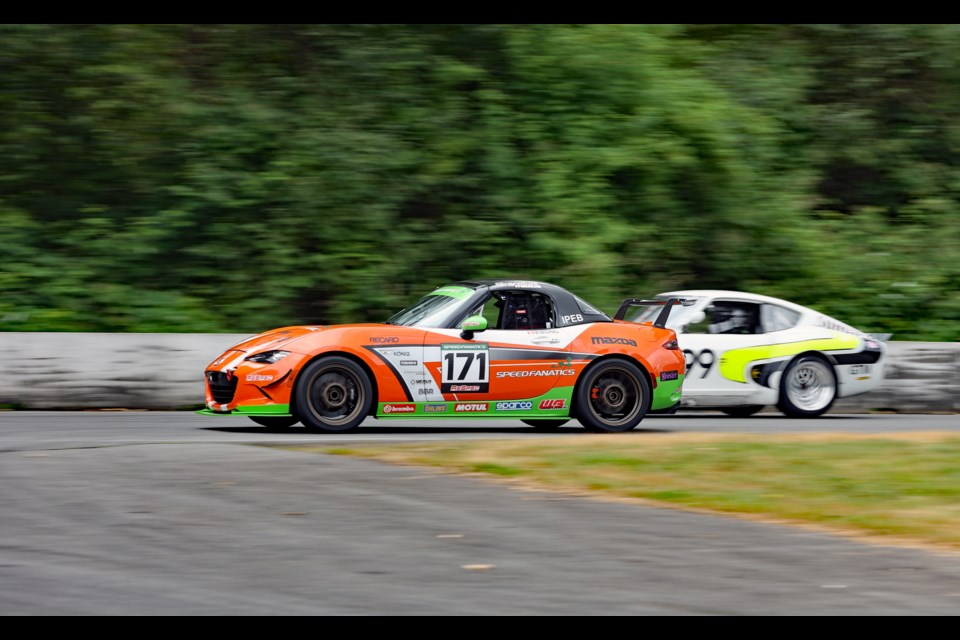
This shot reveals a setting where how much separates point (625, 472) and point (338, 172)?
40.2ft

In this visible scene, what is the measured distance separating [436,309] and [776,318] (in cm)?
492

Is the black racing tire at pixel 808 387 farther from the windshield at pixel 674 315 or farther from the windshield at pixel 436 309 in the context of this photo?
the windshield at pixel 436 309

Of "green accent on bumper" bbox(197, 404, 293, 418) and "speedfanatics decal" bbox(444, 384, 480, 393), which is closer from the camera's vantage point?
"green accent on bumper" bbox(197, 404, 293, 418)

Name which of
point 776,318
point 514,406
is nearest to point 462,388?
point 514,406

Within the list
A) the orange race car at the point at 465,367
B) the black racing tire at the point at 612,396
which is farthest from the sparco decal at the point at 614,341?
the black racing tire at the point at 612,396

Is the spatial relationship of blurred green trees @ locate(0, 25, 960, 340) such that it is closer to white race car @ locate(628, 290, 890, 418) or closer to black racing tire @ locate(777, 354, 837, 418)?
white race car @ locate(628, 290, 890, 418)

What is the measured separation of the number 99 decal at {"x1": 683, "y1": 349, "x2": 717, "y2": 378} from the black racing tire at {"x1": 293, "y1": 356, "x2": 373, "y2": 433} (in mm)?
4367

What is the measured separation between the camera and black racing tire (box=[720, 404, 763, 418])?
1652 centimetres

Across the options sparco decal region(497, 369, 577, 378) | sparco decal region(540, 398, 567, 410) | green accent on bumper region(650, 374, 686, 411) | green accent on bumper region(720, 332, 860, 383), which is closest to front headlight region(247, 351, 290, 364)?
sparco decal region(497, 369, 577, 378)

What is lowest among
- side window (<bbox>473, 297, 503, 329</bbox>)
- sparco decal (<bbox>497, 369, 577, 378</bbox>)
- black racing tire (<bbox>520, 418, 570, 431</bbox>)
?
black racing tire (<bbox>520, 418, 570, 431</bbox>)

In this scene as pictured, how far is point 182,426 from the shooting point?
13383mm

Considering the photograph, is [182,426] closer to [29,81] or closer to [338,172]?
[338,172]

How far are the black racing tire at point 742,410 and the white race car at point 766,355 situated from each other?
5cm

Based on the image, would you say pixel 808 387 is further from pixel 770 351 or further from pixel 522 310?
pixel 522 310
